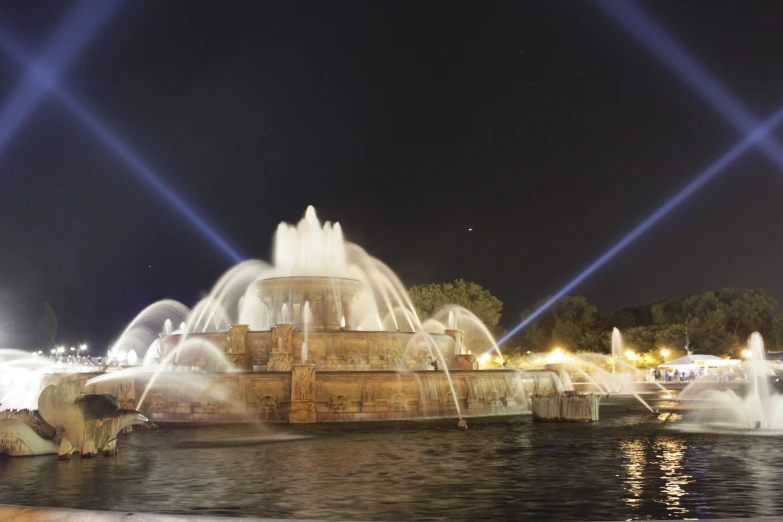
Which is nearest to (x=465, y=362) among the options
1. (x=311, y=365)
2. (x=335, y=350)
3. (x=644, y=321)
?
(x=335, y=350)

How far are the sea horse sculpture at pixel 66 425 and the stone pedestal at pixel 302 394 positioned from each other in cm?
689

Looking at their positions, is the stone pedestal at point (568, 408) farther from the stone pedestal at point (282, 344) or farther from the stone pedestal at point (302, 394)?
the stone pedestal at point (282, 344)

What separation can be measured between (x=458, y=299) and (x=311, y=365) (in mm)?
53763

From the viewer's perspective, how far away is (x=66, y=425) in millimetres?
13695

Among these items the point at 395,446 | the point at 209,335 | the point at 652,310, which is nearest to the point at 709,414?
the point at 395,446

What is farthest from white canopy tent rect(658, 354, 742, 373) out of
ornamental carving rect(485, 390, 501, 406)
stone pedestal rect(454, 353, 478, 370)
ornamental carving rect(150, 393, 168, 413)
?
ornamental carving rect(150, 393, 168, 413)

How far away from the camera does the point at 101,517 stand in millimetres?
6316

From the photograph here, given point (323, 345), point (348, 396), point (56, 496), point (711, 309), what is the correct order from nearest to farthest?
point (56, 496) → point (348, 396) → point (323, 345) → point (711, 309)

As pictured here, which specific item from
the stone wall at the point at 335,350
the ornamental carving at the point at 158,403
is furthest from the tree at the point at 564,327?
Result: the ornamental carving at the point at 158,403

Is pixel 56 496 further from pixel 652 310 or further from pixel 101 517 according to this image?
pixel 652 310

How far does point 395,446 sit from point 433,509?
6337 mm

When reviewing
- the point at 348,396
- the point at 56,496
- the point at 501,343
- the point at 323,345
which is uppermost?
the point at 501,343

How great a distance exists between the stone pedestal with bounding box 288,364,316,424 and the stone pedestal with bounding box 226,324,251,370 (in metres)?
5.68

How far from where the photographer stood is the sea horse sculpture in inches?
534
